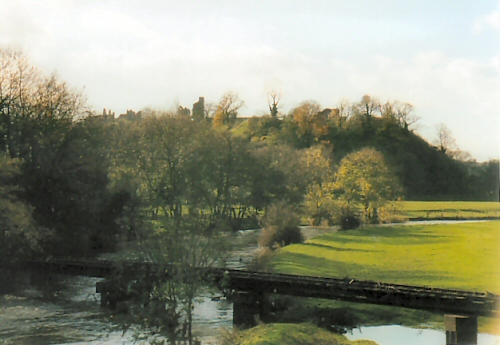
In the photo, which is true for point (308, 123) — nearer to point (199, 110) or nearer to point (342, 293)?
point (199, 110)

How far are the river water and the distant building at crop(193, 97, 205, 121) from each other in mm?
1945

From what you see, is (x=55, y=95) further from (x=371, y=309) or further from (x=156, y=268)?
(x=371, y=309)

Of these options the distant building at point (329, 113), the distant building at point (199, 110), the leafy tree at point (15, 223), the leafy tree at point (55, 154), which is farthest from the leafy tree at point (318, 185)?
the leafy tree at point (15, 223)

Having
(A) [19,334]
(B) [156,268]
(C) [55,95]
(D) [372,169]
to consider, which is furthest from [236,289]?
(C) [55,95]

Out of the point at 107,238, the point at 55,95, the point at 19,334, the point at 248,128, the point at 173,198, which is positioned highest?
the point at 55,95

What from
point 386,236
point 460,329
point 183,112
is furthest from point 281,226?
point 460,329

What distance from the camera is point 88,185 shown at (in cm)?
907

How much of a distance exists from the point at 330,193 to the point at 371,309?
1.63m

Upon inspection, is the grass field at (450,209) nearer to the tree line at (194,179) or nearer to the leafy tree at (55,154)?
the tree line at (194,179)

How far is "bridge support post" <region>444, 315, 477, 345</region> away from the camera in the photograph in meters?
6.41

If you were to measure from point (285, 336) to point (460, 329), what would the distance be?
207cm

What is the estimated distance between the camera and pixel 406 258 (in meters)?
7.74

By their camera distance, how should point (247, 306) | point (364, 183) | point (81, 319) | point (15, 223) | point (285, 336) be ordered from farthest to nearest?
point (15, 223)
point (81, 319)
point (247, 306)
point (364, 183)
point (285, 336)

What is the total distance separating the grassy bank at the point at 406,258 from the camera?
23.4 feet
